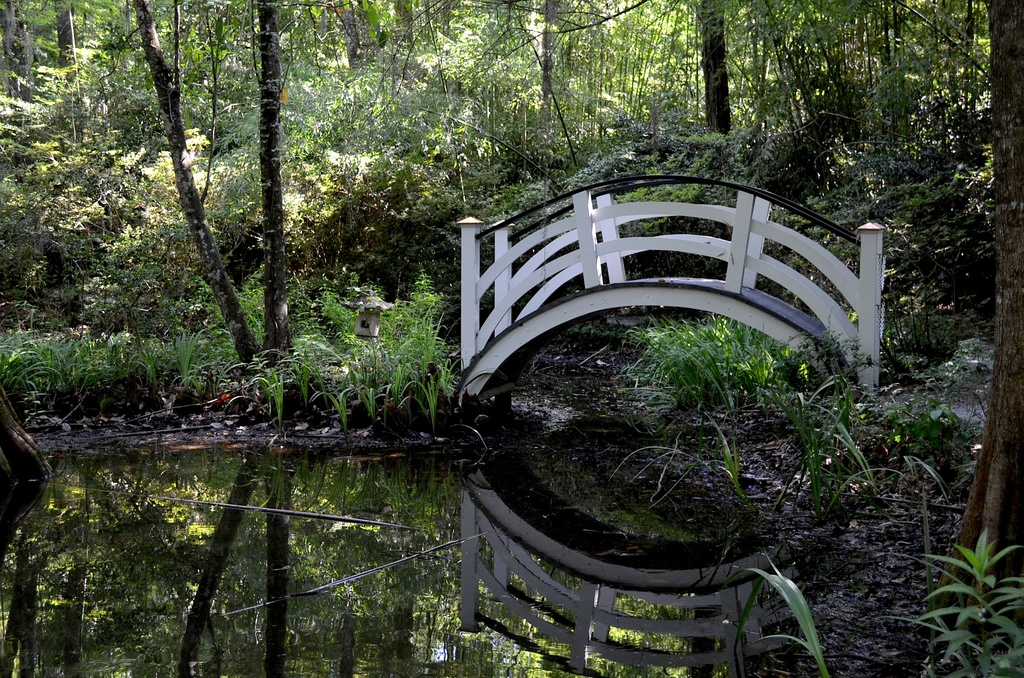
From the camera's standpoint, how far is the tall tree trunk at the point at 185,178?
6.81m

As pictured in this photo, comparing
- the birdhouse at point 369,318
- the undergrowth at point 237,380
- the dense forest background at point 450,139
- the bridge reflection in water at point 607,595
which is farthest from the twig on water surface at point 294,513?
the birdhouse at point 369,318

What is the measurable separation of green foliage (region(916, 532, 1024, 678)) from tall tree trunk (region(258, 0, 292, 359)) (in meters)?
5.62

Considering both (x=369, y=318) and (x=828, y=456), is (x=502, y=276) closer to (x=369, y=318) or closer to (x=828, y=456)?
(x=369, y=318)

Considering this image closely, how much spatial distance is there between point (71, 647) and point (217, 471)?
2548 millimetres

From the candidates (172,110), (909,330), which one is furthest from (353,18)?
(909,330)

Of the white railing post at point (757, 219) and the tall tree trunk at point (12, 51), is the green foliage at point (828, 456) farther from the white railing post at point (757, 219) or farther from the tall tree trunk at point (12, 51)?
the tall tree trunk at point (12, 51)

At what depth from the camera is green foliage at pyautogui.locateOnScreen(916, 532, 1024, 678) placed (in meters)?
2.25

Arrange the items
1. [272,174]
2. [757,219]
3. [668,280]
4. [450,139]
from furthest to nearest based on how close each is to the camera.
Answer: [450,139], [272,174], [668,280], [757,219]

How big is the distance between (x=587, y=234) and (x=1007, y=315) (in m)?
3.39

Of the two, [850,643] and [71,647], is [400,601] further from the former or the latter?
[850,643]

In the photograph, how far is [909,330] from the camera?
20.5ft

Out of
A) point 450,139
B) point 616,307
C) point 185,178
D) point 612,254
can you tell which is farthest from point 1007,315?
point 450,139

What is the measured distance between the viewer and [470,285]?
6.66 meters

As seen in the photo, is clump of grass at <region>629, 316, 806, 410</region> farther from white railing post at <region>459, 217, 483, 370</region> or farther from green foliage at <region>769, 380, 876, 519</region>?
white railing post at <region>459, 217, 483, 370</region>
